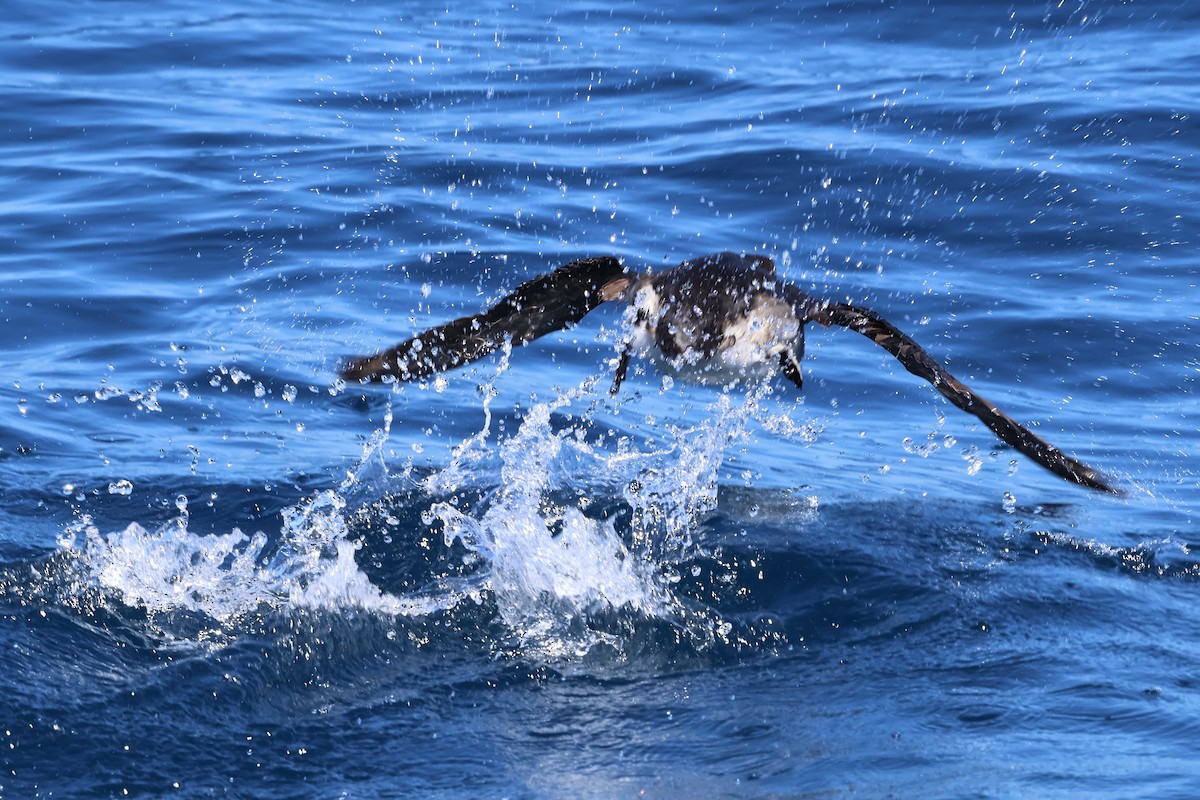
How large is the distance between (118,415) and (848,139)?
6.67 metres

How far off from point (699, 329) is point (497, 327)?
0.88 metres

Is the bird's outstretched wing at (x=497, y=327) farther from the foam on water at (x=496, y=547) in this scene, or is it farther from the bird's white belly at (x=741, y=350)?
the foam on water at (x=496, y=547)

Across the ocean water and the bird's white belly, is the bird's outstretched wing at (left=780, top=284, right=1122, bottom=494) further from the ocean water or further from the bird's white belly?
the ocean water

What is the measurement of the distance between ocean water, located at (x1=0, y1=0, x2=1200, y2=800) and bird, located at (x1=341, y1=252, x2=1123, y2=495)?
1.76 ft

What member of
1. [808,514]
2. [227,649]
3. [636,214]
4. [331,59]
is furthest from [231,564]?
[331,59]

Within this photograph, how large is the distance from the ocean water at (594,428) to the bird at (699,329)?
1.76 ft

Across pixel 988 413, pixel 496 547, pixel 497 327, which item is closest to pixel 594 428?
pixel 497 327

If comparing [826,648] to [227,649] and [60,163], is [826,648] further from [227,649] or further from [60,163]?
[60,163]

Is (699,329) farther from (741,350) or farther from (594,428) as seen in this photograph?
(594,428)

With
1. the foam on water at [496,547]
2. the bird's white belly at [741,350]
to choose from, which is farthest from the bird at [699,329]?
the foam on water at [496,547]

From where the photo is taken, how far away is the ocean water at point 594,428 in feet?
15.6

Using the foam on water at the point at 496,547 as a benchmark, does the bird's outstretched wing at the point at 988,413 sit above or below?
above

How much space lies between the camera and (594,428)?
7.80 metres

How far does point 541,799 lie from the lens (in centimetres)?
437
